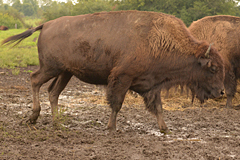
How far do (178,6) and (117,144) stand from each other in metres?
27.1

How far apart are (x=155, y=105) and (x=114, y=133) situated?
97 centimetres

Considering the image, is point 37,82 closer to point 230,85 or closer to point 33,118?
point 33,118

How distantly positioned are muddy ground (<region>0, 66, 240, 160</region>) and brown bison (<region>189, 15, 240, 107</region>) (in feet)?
2.94

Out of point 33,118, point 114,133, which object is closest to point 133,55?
point 114,133

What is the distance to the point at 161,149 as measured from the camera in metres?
3.87

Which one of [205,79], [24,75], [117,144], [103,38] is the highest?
[103,38]

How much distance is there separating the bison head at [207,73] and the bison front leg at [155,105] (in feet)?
2.24

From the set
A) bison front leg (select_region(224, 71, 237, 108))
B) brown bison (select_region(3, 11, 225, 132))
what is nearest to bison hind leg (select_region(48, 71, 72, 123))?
brown bison (select_region(3, 11, 225, 132))

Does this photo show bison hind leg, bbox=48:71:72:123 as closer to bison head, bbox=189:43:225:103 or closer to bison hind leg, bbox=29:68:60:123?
bison hind leg, bbox=29:68:60:123

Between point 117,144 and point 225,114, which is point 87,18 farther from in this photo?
point 225,114

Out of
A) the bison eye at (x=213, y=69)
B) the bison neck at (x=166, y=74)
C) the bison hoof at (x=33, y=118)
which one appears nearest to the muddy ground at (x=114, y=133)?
the bison hoof at (x=33, y=118)

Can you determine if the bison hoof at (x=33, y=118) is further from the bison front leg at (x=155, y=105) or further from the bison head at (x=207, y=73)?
the bison head at (x=207, y=73)

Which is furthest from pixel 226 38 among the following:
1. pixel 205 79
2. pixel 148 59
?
pixel 148 59

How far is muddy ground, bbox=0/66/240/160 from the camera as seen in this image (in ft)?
12.2
